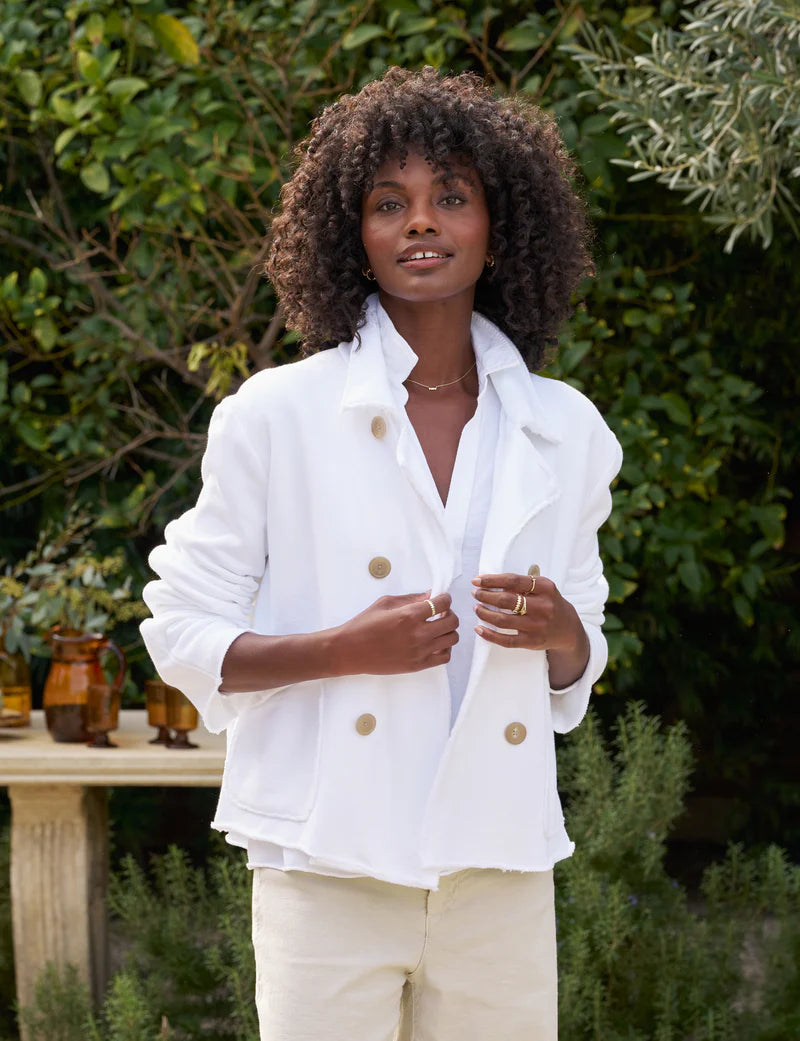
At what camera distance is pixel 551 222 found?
5.66 feet

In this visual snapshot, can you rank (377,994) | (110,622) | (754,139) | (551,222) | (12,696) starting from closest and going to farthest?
(377,994)
(551,222)
(754,139)
(12,696)
(110,622)

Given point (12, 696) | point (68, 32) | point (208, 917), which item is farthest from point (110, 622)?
point (68, 32)

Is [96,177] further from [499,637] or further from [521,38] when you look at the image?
[499,637]

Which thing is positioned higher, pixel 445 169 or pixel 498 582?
pixel 445 169

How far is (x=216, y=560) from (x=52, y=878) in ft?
4.99

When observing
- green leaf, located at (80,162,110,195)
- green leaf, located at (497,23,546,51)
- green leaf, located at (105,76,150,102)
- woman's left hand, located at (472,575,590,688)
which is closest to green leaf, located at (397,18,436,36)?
green leaf, located at (497,23,546,51)

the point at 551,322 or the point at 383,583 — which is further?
the point at 551,322

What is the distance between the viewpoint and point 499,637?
1.49m

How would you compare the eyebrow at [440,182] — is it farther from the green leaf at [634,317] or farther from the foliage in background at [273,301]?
the green leaf at [634,317]

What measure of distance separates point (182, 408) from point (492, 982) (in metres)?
2.35

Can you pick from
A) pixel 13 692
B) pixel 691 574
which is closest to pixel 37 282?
pixel 13 692

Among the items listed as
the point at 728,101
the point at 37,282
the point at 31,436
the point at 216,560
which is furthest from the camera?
the point at 31,436

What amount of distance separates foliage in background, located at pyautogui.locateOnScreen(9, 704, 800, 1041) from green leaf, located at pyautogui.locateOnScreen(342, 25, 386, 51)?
4.79 feet

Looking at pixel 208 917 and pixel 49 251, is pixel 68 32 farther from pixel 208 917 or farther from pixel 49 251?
pixel 208 917
